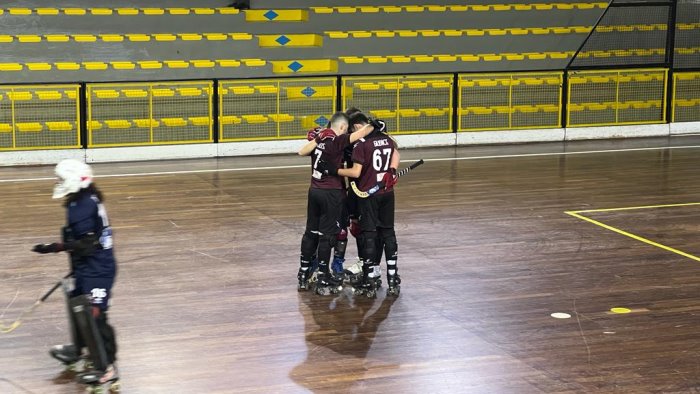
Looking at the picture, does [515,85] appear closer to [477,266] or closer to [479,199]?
[479,199]

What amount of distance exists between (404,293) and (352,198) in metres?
1.06

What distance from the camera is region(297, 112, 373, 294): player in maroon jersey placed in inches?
368

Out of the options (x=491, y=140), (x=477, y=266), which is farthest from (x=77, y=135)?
(x=477, y=266)

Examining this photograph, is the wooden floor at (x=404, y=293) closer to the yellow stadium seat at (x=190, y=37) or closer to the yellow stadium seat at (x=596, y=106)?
the yellow stadium seat at (x=596, y=106)

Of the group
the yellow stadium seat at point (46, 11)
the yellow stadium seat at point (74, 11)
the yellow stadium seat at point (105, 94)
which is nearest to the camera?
the yellow stadium seat at point (105, 94)

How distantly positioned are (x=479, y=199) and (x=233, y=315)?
6.25m

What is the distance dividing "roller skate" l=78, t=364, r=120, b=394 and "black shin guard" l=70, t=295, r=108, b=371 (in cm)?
7

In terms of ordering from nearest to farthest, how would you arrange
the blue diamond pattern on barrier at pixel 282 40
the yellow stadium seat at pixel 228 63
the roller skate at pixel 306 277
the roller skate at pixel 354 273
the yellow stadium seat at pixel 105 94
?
the roller skate at pixel 306 277 → the roller skate at pixel 354 273 → the yellow stadium seat at pixel 105 94 → the yellow stadium seat at pixel 228 63 → the blue diamond pattern on barrier at pixel 282 40

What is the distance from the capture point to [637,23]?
22234 millimetres

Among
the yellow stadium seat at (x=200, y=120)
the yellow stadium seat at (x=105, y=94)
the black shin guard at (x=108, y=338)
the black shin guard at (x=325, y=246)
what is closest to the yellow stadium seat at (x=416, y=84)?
the yellow stadium seat at (x=200, y=120)

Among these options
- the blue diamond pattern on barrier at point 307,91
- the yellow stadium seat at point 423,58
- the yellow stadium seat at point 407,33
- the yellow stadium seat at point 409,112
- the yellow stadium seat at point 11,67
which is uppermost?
the yellow stadium seat at point 407,33

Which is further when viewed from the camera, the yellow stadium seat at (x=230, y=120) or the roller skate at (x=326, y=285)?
the yellow stadium seat at (x=230, y=120)

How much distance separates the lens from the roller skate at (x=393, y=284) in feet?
32.3

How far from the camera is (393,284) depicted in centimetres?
987
